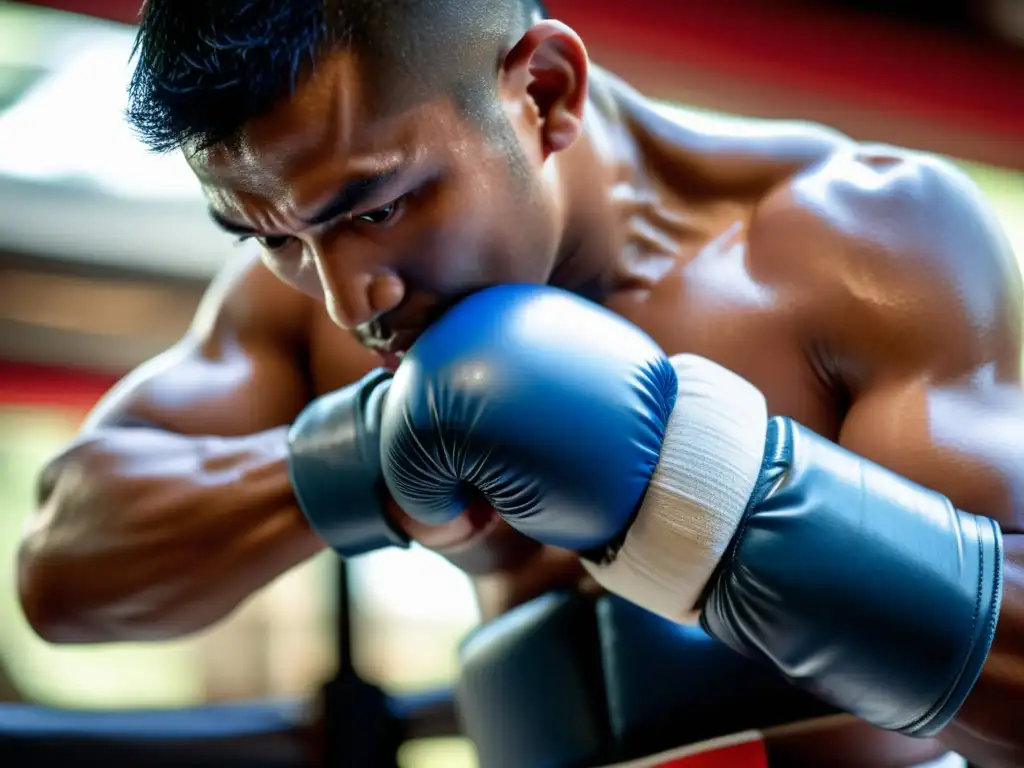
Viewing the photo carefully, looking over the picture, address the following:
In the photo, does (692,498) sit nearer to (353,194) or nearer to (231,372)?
(353,194)

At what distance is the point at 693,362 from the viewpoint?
885mm

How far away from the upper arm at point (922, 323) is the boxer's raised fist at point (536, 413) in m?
0.24

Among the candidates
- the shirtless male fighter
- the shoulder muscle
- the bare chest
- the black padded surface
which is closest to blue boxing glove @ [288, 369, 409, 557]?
the shirtless male fighter

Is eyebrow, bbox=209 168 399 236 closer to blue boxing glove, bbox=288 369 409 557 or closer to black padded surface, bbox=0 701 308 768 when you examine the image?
blue boxing glove, bbox=288 369 409 557

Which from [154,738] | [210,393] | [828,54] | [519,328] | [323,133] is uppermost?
[323,133]

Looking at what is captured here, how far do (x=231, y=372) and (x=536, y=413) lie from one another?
23.4 inches

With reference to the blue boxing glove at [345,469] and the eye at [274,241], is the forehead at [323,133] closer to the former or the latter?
the eye at [274,241]

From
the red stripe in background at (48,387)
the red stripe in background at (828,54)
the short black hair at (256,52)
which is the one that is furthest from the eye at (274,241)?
the red stripe in background at (48,387)

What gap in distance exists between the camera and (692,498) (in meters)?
0.78

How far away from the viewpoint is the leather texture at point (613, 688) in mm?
978

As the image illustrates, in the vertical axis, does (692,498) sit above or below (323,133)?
below

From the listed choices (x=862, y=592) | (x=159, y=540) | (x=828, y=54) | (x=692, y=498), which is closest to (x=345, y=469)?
(x=159, y=540)

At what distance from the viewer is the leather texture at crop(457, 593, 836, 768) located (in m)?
0.98

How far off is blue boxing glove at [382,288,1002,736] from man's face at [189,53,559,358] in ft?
0.26
